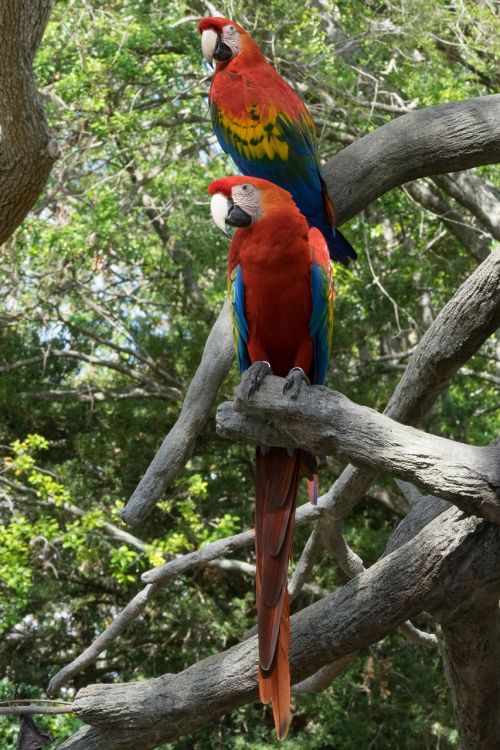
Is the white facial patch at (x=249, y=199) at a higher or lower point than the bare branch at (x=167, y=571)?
higher

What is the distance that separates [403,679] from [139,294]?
3305 mm

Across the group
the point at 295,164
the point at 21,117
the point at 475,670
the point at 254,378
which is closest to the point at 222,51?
the point at 295,164

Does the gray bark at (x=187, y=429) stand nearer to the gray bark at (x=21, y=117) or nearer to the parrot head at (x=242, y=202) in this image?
the parrot head at (x=242, y=202)

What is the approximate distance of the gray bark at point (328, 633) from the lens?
1954mm

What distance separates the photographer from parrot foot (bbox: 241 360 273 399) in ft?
5.68

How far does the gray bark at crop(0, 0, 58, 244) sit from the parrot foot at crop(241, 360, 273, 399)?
4.31 ft

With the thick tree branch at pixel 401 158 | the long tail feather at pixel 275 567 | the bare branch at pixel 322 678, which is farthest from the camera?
the bare branch at pixel 322 678

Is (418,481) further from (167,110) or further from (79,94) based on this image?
(167,110)

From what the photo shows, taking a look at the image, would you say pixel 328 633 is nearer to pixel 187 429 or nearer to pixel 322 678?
pixel 187 429

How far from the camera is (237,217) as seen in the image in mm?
1890

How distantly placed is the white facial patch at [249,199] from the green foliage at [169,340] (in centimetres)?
285

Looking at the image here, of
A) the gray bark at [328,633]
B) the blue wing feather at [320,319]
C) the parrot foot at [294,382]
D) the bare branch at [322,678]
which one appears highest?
the blue wing feather at [320,319]

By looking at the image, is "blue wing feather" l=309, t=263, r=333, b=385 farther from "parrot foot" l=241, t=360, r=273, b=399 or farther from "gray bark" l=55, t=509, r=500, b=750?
"gray bark" l=55, t=509, r=500, b=750

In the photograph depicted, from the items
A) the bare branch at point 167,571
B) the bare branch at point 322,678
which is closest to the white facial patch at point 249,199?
the bare branch at point 167,571
